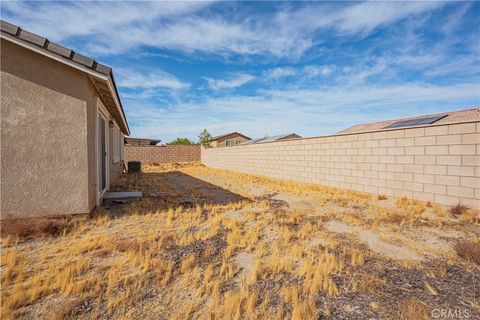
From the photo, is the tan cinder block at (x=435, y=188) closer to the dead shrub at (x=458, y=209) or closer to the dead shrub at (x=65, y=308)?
the dead shrub at (x=458, y=209)

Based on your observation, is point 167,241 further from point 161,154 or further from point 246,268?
point 161,154

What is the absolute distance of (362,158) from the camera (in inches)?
310

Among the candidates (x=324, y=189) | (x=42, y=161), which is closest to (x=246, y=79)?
(x=324, y=189)

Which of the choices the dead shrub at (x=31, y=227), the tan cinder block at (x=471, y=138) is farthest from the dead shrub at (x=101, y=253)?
the tan cinder block at (x=471, y=138)

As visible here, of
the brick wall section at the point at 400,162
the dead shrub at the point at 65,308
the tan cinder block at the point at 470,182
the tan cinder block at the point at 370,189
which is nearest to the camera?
the dead shrub at the point at 65,308

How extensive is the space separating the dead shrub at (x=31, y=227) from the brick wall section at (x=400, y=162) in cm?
855

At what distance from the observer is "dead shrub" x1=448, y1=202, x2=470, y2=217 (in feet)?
17.3

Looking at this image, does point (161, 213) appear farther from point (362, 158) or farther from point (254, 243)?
point (362, 158)

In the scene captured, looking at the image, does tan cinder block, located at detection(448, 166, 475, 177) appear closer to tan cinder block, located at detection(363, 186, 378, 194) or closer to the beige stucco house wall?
tan cinder block, located at detection(363, 186, 378, 194)

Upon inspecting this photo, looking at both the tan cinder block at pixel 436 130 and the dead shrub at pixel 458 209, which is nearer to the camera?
the dead shrub at pixel 458 209

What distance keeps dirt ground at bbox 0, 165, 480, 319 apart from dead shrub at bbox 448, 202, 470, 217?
0.12ft

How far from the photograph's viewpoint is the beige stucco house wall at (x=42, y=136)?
412cm

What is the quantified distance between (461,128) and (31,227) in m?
9.48

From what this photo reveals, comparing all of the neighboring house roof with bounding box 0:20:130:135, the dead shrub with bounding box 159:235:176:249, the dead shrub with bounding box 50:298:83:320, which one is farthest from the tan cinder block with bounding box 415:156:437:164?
the neighboring house roof with bounding box 0:20:130:135
